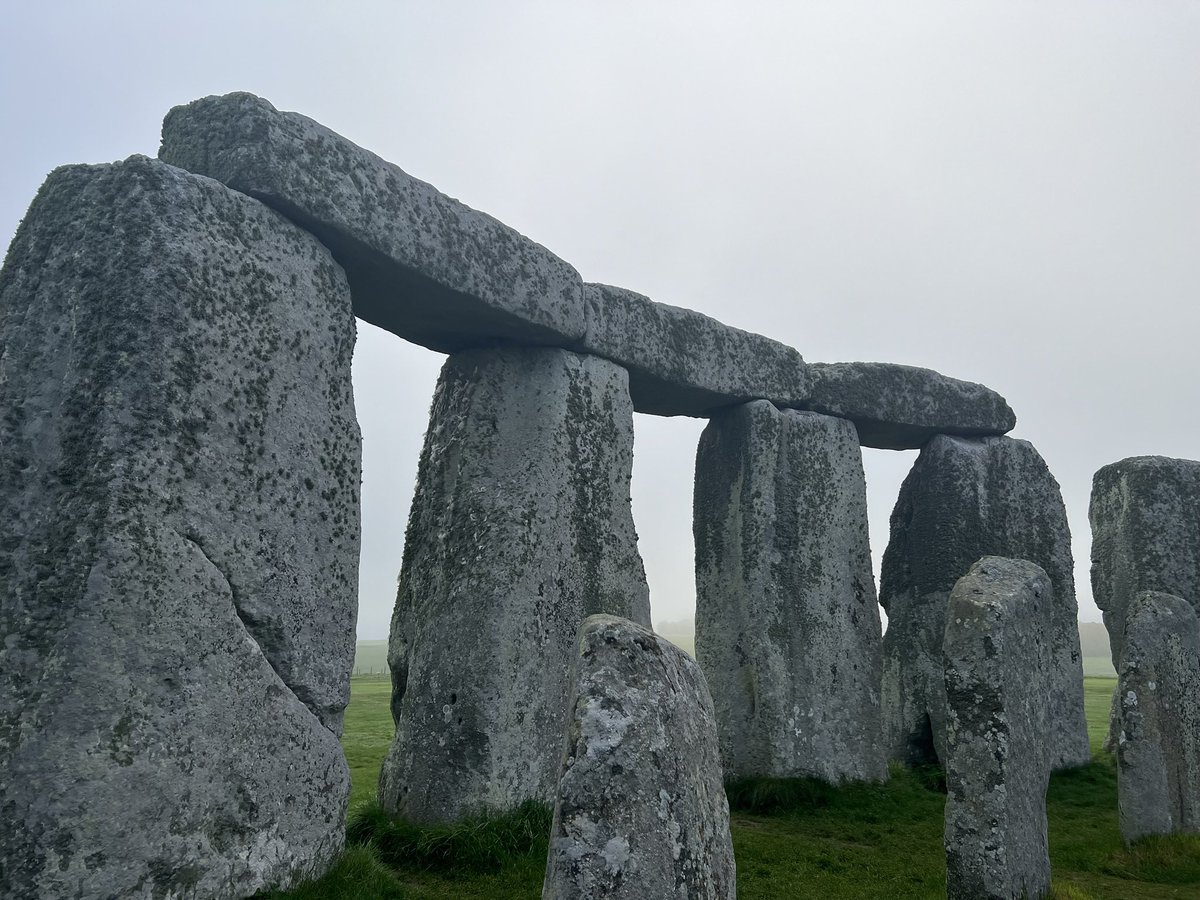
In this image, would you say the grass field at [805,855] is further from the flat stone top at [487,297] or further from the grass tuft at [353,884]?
the flat stone top at [487,297]

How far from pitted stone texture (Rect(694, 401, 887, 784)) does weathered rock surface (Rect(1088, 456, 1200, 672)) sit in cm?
376

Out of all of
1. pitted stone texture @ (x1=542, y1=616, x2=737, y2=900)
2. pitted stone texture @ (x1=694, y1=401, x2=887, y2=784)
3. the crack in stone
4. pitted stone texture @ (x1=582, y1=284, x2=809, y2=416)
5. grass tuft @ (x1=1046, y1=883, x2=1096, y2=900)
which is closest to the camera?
pitted stone texture @ (x1=542, y1=616, x2=737, y2=900)

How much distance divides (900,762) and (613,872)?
32.1ft

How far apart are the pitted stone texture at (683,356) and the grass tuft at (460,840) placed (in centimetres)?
404

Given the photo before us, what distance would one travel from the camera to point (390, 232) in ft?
23.4

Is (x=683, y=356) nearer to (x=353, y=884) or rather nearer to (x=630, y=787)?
(x=353, y=884)

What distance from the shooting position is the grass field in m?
6.54

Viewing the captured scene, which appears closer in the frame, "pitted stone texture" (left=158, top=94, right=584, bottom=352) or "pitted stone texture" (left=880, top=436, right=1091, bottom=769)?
"pitted stone texture" (left=158, top=94, right=584, bottom=352)

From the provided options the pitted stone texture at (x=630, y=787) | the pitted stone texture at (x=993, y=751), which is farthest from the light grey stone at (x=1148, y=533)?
the pitted stone texture at (x=630, y=787)

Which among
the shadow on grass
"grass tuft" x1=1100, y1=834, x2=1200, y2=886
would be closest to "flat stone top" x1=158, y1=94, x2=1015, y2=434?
the shadow on grass

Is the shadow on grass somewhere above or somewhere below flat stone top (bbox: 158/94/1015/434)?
below

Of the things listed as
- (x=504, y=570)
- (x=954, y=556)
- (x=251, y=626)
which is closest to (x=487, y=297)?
(x=504, y=570)

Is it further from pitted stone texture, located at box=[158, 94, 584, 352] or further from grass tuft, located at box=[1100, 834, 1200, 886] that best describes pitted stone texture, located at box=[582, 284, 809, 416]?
grass tuft, located at box=[1100, 834, 1200, 886]

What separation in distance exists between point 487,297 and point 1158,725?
6145 mm
